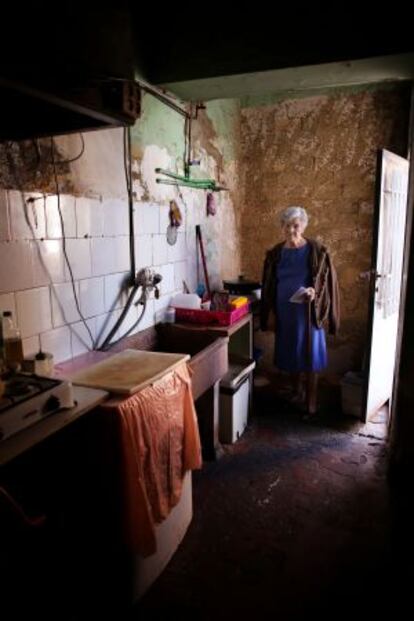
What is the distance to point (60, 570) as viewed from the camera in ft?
5.15

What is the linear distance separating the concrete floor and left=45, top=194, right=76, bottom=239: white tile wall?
1.53 meters

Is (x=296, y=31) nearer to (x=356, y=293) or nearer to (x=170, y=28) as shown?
(x=170, y=28)

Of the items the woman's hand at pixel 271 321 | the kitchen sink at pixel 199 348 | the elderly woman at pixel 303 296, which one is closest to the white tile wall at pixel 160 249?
Answer: the kitchen sink at pixel 199 348

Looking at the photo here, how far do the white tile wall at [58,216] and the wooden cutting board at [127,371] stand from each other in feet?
1.94

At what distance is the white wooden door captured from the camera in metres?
3.00

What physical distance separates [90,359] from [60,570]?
86 centimetres

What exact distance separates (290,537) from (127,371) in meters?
1.15

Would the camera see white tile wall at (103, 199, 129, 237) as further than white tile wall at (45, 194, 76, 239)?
Yes

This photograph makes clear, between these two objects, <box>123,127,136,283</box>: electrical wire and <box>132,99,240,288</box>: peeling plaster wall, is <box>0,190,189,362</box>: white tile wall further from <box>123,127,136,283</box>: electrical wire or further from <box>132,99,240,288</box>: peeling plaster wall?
<box>132,99,240,288</box>: peeling plaster wall

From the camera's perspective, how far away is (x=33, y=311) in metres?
1.87

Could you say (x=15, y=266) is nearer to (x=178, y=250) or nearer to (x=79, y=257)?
(x=79, y=257)

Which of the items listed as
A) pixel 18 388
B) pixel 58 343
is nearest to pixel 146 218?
pixel 58 343

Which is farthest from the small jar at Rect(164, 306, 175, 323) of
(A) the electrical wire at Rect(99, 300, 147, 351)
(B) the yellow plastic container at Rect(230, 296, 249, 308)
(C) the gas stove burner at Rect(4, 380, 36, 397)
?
(C) the gas stove burner at Rect(4, 380, 36, 397)

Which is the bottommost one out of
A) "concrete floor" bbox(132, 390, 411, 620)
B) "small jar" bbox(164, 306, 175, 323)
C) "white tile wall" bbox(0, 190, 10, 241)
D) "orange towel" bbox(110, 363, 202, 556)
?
Answer: "concrete floor" bbox(132, 390, 411, 620)
